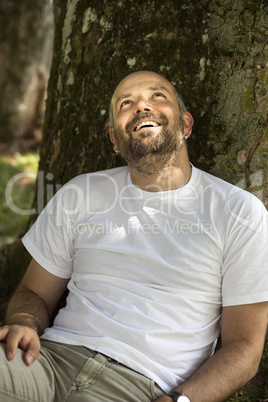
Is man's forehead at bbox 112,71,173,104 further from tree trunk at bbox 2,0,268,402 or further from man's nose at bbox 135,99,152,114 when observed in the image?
tree trunk at bbox 2,0,268,402

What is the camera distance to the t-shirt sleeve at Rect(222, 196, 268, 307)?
2459 millimetres

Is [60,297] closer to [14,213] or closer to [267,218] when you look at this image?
[267,218]

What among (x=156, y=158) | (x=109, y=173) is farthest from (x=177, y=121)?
(x=109, y=173)

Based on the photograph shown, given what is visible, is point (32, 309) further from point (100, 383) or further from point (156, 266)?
point (156, 266)

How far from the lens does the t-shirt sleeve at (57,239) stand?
2941mm

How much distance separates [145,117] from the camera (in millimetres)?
3018

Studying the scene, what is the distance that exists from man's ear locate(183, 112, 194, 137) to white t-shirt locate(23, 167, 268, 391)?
12.2 inches

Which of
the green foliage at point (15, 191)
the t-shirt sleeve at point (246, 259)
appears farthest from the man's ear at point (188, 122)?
the green foliage at point (15, 191)

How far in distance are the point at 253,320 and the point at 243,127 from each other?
4.02 ft

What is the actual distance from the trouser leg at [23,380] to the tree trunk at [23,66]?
7925mm

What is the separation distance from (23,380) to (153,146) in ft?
4.66

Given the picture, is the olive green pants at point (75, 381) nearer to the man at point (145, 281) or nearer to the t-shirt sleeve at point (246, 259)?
the man at point (145, 281)

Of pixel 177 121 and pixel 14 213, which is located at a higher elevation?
pixel 177 121

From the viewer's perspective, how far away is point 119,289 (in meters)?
2.66
